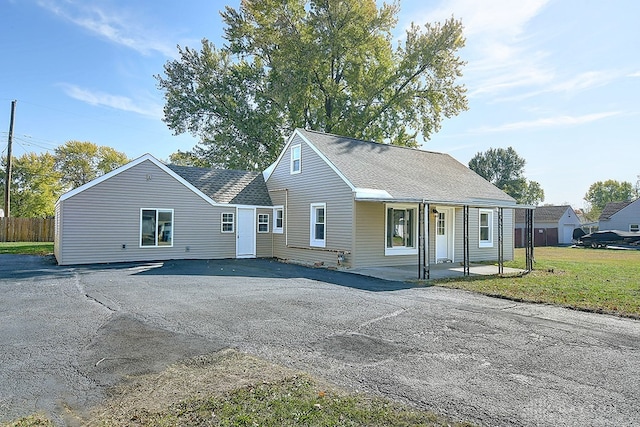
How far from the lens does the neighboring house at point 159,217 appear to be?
15.3 m

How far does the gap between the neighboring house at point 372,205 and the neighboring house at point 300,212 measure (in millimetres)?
44

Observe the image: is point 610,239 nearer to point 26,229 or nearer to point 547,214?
point 547,214

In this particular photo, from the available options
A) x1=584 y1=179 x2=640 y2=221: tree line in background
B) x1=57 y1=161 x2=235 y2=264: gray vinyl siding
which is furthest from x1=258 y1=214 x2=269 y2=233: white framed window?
x1=584 y1=179 x2=640 y2=221: tree line in background

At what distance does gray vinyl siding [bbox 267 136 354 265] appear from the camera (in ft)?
49.4

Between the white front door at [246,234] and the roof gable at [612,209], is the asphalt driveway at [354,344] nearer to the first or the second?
the white front door at [246,234]

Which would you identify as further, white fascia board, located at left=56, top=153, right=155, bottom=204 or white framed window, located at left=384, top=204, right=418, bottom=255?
white framed window, located at left=384, top=204, right=418, bottom=255

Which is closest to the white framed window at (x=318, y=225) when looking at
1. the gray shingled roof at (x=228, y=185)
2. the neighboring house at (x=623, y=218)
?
the gray shingled roof at (x=228, y=185)

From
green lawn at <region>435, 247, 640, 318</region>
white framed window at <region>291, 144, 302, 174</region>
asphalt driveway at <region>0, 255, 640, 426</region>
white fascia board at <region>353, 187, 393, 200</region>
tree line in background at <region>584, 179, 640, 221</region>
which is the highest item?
tree line in background at <region>584, 179, 640, 221</region>

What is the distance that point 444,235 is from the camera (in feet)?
55.9

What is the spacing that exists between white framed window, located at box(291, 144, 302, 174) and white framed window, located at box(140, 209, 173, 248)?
215 inches

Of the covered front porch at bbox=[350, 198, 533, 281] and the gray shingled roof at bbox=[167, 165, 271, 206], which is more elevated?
the gray shingled roof at bbox=[167, 165, 271, 206]

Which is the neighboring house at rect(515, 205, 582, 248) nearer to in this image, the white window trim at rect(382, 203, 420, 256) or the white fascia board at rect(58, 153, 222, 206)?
the white window trim at rect(382, 203, 420, 256)

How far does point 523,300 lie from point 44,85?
83.8 ft

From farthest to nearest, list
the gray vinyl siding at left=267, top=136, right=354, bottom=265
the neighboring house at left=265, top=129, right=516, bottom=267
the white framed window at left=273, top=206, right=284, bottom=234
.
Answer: the white framed window at left=273, top=206, right=284, bottom=234 → the gray vinyl siding at left=267, top=136, right=354, bottom=265 → the neighboring house at left=265, top=129, right=516, bottom=267
